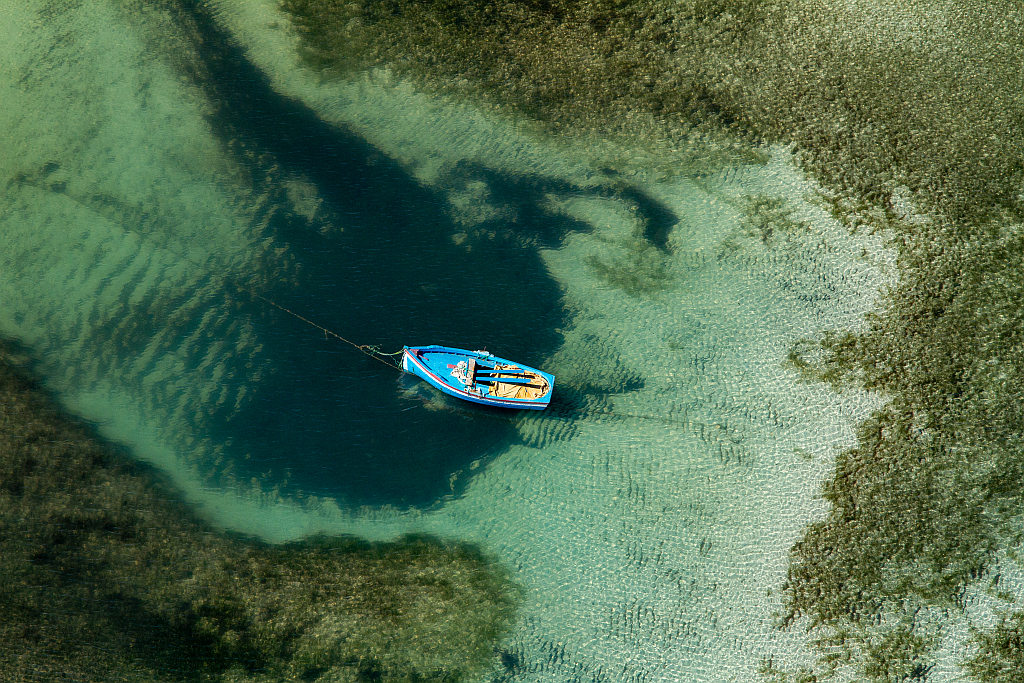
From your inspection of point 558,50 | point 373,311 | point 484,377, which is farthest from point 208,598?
point 558,50

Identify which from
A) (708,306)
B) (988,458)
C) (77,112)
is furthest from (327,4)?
(988,458)

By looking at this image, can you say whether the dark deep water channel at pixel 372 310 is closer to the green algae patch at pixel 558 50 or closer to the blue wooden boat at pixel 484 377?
the blue wooden boat at pixel 484 377

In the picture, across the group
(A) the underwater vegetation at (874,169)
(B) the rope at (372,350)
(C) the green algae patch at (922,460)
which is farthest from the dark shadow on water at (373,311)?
(C) the green algae patch at (922,460)

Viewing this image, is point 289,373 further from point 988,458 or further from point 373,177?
point 988,458

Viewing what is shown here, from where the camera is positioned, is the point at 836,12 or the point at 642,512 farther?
the point at 836,12

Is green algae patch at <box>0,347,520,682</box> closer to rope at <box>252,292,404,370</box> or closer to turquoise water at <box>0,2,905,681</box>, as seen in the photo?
turquoise water at <box>0,2,905,681</box>

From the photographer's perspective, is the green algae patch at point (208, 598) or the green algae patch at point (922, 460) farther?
the green algae patch at point (922, 460)

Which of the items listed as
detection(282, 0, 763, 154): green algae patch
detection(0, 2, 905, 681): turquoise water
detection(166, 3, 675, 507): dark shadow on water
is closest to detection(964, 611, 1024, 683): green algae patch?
detection(0, 2, 905, 681): turquoise water
